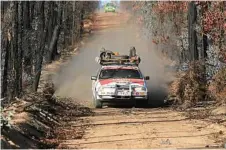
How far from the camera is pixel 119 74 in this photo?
19969 mm

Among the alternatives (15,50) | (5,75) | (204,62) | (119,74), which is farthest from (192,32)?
(5,75)

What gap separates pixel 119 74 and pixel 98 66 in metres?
18.2

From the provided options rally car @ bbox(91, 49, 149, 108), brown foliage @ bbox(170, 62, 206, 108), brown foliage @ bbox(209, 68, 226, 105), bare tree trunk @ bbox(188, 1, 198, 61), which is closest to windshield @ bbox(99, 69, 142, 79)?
rally car @ bbox(91, 49, 149, 108)

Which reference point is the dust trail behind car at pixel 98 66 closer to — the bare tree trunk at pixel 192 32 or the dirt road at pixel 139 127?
the dirt road at pixel 139 127

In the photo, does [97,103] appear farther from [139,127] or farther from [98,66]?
[98,66]

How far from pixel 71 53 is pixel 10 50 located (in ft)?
104

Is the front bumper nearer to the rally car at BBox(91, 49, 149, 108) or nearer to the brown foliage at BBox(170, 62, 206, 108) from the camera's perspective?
the rally car at BBox(91, 49, 149, 108)

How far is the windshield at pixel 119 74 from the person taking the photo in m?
19.8

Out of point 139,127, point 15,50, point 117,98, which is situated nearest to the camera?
point 139,127

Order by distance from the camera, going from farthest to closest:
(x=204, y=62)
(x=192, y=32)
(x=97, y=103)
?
1. (x=192, y=32)
2. (x=204, y=62)
3. (x=97, y=103)

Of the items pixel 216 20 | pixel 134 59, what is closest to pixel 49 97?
pixel 134 59

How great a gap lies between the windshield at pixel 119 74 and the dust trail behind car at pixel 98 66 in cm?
263

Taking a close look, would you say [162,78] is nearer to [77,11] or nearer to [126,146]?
[126,146]

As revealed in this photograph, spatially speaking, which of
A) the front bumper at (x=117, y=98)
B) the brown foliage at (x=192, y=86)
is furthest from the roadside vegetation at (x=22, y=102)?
the brown foliage at (x=192, y=86)
